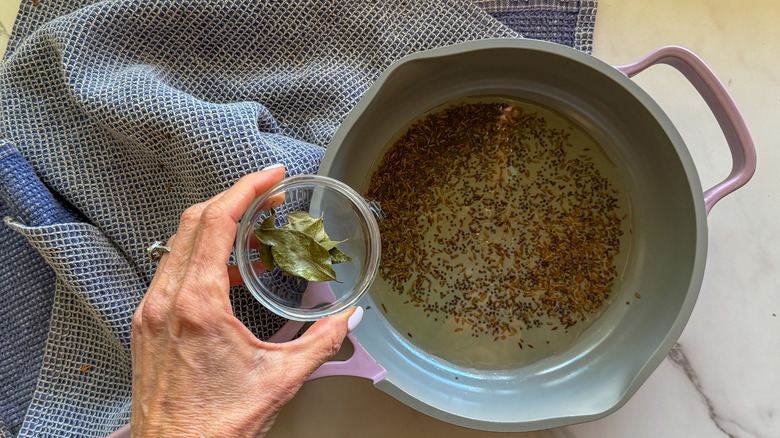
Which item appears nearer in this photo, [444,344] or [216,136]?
[216,136]

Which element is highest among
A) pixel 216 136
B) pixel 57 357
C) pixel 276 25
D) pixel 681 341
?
pixel 276 25

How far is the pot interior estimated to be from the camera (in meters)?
0.99

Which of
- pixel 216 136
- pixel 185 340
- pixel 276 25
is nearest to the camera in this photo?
pixel 185 340

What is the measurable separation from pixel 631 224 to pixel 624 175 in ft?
0.33

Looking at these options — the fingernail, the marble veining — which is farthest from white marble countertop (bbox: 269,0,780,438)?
the fingernail

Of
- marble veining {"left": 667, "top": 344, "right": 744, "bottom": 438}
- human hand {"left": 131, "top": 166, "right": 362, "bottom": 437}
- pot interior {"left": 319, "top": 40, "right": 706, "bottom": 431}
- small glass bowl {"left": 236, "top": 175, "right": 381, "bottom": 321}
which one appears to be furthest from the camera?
marble veining {"left": 667, "top": 344, "right": 744, "bottom": 438}

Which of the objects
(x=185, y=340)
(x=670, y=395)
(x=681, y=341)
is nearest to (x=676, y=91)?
(x=681, y=341)

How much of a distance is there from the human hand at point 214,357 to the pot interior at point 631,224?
26 centimetres

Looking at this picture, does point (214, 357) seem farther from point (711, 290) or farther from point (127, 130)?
point (711, 290)

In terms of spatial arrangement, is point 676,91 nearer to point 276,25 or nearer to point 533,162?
point 533,162

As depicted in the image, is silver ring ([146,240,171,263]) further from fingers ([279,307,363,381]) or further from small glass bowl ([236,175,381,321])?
fingers ([279,307,363,381])

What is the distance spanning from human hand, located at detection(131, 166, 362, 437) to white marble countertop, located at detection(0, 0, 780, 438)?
35 cm

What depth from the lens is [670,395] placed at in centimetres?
110

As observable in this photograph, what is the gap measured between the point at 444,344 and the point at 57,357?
70 cm
